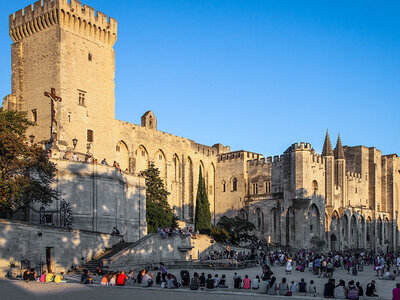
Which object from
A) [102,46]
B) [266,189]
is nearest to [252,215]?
[266,189]

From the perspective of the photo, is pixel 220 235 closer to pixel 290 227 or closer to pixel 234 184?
pixel 290 227

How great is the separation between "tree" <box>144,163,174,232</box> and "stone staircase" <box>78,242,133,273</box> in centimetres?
1076

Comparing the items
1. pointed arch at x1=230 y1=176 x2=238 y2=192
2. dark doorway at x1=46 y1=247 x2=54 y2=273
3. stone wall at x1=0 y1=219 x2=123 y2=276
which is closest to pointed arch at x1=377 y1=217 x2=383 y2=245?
pointed arch at x1=230 y1=176 x2=238 y2=192

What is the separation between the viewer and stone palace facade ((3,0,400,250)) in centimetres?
4053

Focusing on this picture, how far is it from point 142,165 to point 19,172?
1059 inches

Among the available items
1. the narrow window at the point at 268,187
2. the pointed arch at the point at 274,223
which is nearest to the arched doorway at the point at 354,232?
the pointed arch at the point at 274,223

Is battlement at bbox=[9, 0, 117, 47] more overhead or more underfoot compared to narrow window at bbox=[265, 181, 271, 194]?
more overhead

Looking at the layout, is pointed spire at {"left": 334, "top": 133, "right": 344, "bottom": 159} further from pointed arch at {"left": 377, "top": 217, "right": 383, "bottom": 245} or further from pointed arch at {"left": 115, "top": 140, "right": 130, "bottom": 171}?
pointed arch at {"left": 115, "top": 140, "right": 130, "bottom": 171}

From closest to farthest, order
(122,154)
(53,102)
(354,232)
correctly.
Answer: (53,102)
(122,154)
(354,232)

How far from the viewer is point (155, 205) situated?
156 ft

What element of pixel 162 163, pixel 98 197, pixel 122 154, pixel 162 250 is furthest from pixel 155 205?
pixel 162 163

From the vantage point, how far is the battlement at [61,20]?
44688 mm

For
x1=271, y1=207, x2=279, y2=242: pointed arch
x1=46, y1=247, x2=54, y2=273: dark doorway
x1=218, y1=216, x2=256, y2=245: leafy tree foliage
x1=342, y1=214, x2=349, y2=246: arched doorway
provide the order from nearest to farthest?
x1=46, y1=247, x2=54, y2=273: dark doorway
x1=218, y1=216, x2=256, y2=245: leafy tree foliage
x1=271, y1=207, x2=279, y2=242: pointed arch
x1=342, y1=214, x2=349, y2=246: arched doorway

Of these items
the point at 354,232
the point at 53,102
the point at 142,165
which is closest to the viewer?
the point at 53,102
